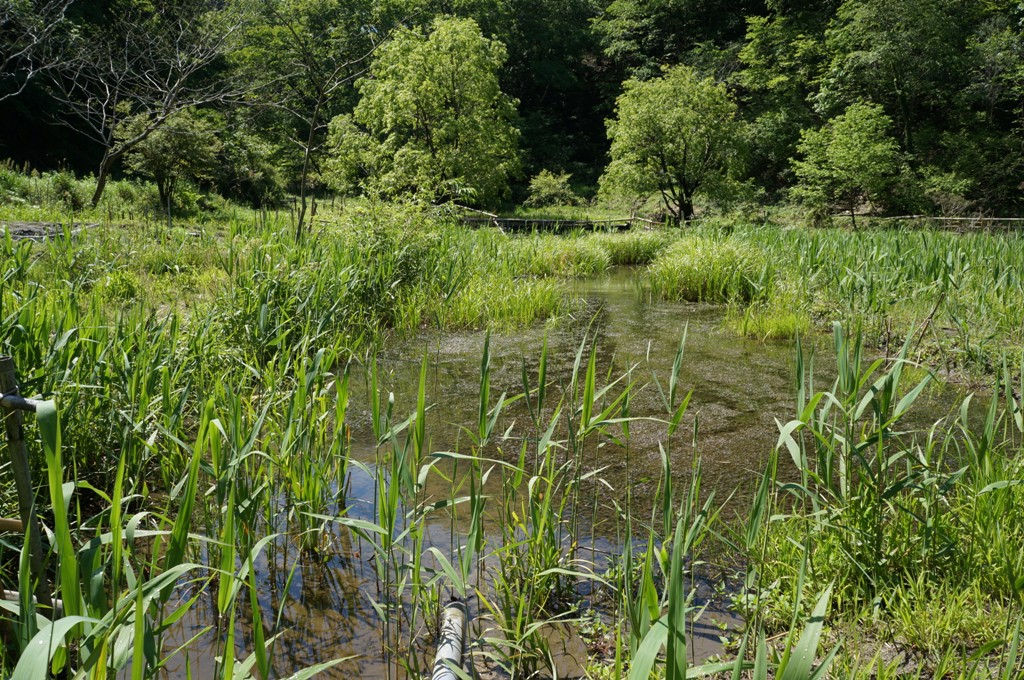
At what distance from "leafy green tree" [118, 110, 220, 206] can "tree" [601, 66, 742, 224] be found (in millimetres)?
9760

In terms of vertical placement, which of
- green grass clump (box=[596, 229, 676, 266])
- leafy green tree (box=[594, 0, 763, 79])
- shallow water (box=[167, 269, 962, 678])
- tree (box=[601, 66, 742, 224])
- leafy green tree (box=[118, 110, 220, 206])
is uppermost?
leafy green tree (box=[594, 0, 763, 79])

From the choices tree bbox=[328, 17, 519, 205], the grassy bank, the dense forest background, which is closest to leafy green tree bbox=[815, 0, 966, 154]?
the dense forest background

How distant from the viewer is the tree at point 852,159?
1750 centimetres

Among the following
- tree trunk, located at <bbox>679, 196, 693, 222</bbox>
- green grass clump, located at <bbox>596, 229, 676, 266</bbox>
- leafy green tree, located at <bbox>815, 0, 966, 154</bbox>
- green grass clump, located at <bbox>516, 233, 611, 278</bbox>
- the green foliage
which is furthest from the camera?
the green foliage

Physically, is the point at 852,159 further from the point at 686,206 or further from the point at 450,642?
the point at 450,642

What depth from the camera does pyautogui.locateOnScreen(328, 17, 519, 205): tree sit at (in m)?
19.1

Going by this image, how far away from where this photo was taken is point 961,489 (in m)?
2.13

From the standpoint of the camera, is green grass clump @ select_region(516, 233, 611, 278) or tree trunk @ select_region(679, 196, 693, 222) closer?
green grass clump @ select_region(516, 233, 611, 278)

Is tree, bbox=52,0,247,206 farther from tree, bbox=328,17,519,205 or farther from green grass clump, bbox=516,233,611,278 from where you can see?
green grass clump, bbox=516,233,611,278

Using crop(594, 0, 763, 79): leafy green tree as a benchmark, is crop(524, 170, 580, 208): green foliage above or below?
below

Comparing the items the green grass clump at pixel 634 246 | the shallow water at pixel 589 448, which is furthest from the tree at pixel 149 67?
the shallow water at pixel 589 448

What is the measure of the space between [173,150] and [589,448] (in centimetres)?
1447

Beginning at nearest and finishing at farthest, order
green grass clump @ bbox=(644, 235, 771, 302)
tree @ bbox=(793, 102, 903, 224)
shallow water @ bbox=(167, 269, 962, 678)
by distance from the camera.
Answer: shallow water @ bbox=(167, 269, 962, 678), green grass clump @ bbox=(644, 235, 771, 302), tree @ bbox=(793, 102, 903, 224)

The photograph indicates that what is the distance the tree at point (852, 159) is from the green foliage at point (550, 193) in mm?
8322
